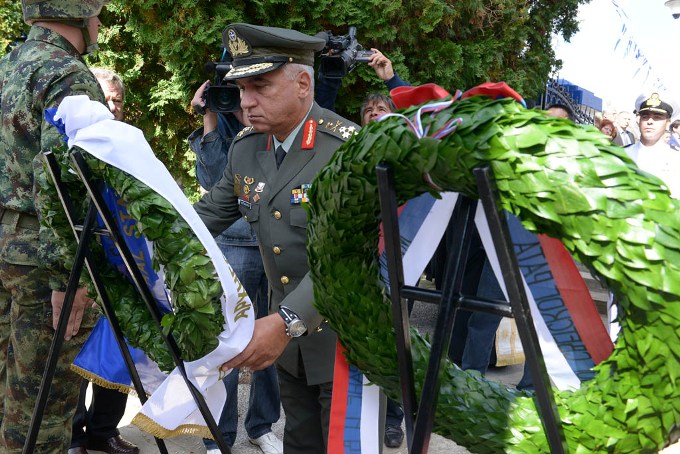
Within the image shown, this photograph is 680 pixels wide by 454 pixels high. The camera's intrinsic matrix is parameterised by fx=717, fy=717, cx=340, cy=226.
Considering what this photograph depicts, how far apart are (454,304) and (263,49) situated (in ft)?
4.43

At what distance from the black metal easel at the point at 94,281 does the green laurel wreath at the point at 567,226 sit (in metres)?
0.65

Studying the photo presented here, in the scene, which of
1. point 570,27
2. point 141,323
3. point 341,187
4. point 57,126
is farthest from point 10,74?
point 570,27

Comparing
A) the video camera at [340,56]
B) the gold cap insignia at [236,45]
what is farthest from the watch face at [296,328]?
the video camera at [340,56]

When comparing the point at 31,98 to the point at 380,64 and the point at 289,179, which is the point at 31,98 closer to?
the point at 289,179

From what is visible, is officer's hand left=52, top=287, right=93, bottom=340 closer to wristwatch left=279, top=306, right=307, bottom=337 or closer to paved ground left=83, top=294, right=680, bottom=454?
wristwatch left=279, top=306, right=307, bottom=337

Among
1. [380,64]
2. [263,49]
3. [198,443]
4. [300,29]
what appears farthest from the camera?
[300,29]

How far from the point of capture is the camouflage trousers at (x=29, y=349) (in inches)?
112

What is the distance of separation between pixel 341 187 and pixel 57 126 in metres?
1.09

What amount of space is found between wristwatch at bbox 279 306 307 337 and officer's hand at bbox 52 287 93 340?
862 millimetres

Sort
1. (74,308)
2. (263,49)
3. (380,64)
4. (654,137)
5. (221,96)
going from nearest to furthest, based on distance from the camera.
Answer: (263,49)
(74,308)
(221,96)
(380,64)
(654,137)

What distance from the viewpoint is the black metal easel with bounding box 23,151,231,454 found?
211 centimetres

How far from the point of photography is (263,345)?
7.48ft

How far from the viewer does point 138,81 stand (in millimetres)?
6750

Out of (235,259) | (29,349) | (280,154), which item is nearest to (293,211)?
(280,154)
